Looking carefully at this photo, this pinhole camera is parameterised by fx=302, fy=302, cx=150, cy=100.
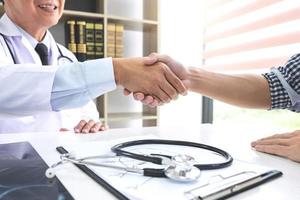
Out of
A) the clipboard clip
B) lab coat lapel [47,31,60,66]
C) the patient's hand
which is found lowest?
the patient's hand

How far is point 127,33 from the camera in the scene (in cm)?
237

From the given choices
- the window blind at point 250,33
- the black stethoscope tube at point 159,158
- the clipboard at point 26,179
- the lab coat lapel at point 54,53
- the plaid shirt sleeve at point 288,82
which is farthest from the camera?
the window blind at point 250,33

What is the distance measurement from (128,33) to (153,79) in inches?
56.7

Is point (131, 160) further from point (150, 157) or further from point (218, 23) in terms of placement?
point (218, 23)

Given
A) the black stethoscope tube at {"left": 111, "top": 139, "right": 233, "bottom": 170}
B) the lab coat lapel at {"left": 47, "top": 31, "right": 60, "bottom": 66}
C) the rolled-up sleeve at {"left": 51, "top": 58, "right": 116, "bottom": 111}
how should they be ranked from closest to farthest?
1. the black stethoscope tube at {"left": 111, "top": 139, "right": 233, "bottom": 170}
2. the rolled-up sleeve at {"left": 51, "top": 58, "right": 116, "bottom": 111}
3. the lab coat lapel at {"left": 47, "top": 31, "right": 60, "bottom": 66}

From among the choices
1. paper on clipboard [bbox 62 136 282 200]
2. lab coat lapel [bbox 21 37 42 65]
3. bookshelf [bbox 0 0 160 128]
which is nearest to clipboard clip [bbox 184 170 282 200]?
paper on clipboard [bbox 62 136 282 200]

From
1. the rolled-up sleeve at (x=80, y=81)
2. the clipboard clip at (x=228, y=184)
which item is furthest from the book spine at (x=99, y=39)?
the clipboard clip at (x=228, y=184)

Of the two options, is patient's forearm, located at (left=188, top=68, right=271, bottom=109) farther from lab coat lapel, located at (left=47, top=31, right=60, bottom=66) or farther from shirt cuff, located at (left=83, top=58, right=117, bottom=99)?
lab coat lapel, located at (left=47, top=31, right=60, bottom=66)

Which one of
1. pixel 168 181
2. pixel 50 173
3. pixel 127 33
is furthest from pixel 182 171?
pixel 127 33

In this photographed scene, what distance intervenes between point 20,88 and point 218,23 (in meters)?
1.76

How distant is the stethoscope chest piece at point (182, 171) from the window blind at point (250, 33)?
136 cm

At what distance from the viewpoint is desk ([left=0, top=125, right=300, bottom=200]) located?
1.42ft

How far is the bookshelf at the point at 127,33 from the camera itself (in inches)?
81.7

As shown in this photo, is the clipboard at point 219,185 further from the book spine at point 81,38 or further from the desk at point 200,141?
the book spine at point 81,38
